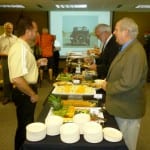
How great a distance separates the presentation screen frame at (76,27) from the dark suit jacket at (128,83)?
7.37 metres

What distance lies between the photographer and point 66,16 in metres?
9.34

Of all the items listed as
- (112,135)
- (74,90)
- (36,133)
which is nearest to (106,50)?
(74,90)

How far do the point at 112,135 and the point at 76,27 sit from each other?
8169 mm

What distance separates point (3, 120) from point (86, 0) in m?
3.55

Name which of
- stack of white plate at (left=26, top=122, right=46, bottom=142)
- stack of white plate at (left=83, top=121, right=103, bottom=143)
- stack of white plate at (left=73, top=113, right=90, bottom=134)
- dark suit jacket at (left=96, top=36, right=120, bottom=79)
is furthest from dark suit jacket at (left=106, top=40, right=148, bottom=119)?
dark suit jacket at (left=96, top=36, right=120, bottom=79)

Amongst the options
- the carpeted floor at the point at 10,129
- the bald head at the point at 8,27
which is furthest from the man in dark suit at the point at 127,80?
the bald head at the point at 8,27

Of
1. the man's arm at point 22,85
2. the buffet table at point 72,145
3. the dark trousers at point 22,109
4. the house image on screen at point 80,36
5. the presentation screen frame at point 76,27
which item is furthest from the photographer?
the house image on screen at point 80,36

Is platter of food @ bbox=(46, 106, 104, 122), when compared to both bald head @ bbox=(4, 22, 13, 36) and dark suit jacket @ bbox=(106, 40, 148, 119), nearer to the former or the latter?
dark suit jacket @ bbox=(106, 40, 148, 119)

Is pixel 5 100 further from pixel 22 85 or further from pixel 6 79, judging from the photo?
pixel 22 85

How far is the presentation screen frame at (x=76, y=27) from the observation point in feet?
30.5

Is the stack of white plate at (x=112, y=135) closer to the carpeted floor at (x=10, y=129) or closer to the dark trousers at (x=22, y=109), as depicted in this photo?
the dark trousers at (x=22, y=109)

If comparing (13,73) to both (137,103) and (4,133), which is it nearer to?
(137,103)

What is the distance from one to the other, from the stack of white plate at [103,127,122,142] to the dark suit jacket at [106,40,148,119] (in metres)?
0.35

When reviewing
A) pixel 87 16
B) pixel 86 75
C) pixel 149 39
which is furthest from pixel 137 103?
pixel 87 16
